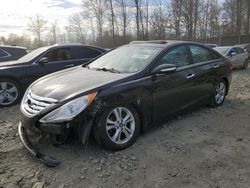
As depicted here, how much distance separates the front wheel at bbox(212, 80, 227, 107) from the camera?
566 cm

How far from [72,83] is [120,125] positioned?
919 millimetres

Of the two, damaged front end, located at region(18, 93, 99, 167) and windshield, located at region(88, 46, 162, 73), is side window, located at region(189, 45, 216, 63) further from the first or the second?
damaged front end, located at region(18, 93, 99, 167)

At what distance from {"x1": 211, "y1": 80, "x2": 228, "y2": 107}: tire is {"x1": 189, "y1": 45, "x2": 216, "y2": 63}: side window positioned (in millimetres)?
653

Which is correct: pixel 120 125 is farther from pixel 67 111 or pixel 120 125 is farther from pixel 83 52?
pixel 83 52

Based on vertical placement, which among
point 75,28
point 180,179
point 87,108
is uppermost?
point 75,28

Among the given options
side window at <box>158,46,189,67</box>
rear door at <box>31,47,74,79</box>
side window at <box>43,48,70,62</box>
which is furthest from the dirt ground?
side window at <box>43,48,70,62</box>

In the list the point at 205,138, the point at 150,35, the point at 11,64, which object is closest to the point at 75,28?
the point at 150,35

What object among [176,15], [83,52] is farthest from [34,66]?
[176,15]

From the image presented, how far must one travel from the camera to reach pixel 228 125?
15.4 feet

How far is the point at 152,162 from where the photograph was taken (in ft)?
11.1

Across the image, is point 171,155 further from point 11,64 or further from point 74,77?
point 11,64

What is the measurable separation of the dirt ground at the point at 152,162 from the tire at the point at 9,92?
5.87ft

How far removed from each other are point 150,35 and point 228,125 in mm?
32185

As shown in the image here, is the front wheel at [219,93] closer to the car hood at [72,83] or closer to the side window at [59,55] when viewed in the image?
the car hood at [72,83]
